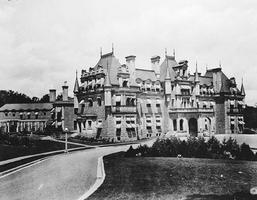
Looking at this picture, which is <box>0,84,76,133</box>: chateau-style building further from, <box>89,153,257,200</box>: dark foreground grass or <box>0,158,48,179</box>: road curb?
<box>89,153,257,200</box>: dark foreground grass

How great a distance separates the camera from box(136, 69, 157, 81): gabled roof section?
172 feet

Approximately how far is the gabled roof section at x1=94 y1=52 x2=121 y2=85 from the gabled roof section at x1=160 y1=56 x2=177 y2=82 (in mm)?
9218

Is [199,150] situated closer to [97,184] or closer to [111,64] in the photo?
[97,184]

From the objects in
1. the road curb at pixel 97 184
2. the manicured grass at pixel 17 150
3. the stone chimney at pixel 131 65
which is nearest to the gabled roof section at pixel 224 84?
the stone chimney at pixel 131 65

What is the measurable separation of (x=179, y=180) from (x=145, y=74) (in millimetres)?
38734

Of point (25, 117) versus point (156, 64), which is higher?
point (156, 64)

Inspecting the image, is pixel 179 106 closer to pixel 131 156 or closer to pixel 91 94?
pixel 91 94

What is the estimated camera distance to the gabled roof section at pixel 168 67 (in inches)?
2178

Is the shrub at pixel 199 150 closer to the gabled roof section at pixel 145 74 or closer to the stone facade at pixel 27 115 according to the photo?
the gabled roof section at pixel 145 74

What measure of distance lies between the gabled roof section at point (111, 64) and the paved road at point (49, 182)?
26302 mm

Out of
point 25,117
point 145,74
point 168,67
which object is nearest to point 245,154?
point 145,74

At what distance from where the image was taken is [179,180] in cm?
1592

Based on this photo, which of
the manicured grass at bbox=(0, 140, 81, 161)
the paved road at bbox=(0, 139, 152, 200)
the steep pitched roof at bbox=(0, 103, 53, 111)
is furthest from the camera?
the steep pitched roof at bbox=(0, 103, 53, 111)

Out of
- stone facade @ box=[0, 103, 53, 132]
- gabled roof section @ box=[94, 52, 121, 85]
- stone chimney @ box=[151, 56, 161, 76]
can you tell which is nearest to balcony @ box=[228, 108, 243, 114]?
stone chimney @ box=[151, 56, 161, 76]
